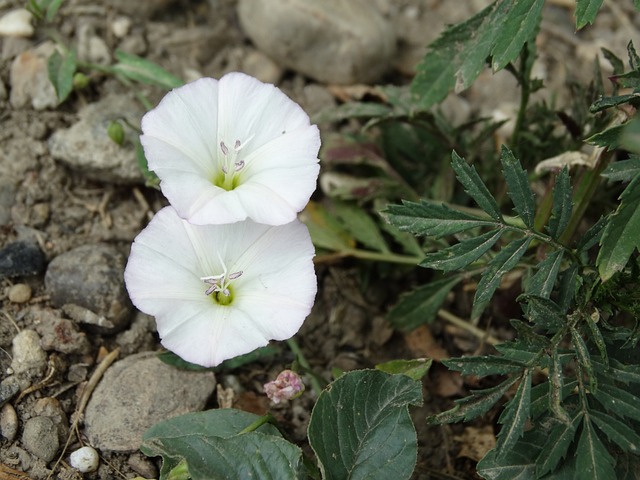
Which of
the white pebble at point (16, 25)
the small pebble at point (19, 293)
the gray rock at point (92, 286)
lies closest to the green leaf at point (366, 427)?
the gray rock at point (92, 286)

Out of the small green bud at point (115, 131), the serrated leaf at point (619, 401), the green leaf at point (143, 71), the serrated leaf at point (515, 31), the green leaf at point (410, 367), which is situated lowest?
the green leaf at point (410, 367)

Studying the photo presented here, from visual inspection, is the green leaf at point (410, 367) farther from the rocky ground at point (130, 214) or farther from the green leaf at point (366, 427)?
the rocky ground at point (130, 214)

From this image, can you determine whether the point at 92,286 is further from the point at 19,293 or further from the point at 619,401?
the point at 619,401

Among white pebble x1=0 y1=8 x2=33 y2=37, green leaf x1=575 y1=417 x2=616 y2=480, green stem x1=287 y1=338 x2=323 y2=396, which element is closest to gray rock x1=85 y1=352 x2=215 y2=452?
green stem x1=287 y1=338 x2=323 y2=396

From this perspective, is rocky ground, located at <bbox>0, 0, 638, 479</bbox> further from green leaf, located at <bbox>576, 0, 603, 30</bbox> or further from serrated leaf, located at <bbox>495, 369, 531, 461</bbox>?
green leaf, located at <bbox>576, 0, 603, 30</bbox>

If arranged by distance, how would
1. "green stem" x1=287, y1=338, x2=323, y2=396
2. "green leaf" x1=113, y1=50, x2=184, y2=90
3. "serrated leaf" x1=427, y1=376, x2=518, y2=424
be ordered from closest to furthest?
"serrated leaf" x1=427, y1=376, x2=518, y2=424 → "green stem" x1=287, y1=338, x2=323, y2=396 → "green leaf" x1=113, y1=50, x2=184, y2=90

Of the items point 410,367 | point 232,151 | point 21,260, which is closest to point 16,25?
point 21,260
